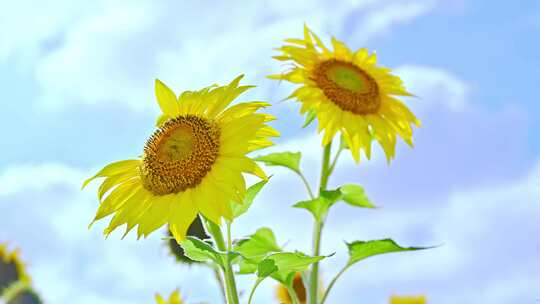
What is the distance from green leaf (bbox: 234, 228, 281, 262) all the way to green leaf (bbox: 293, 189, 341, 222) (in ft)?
0.63

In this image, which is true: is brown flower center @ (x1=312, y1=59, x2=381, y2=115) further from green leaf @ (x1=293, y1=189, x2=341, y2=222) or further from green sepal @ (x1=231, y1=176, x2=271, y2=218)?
green sepal @ (x1=231, y1=176, x2=271, y2=218)

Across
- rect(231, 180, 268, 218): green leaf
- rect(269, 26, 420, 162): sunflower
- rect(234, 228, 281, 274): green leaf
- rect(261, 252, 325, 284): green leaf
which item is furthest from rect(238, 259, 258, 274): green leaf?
rect(269, 26, 420, 162): sunflower

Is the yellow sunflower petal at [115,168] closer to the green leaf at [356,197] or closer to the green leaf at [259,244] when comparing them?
the green leaf at [259,244]

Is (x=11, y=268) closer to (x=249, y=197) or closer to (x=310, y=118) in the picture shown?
(x=310, y=118)

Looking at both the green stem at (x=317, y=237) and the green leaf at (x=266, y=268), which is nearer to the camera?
the green leaf at (x=266, y=268)

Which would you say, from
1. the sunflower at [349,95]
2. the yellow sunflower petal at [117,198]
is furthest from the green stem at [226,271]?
the sunflower at [349,95]

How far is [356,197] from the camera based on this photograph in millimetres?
3277

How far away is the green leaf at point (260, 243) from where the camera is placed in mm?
2961

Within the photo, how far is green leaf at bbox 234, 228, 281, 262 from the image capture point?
296 centimetres

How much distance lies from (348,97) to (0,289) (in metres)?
4.56

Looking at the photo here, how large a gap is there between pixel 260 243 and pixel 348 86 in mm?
757

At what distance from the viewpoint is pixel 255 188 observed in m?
2.39

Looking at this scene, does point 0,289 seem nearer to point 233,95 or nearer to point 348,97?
point 348,97

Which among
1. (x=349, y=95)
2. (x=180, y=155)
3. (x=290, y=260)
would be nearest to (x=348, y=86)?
(x=349, y=95)
